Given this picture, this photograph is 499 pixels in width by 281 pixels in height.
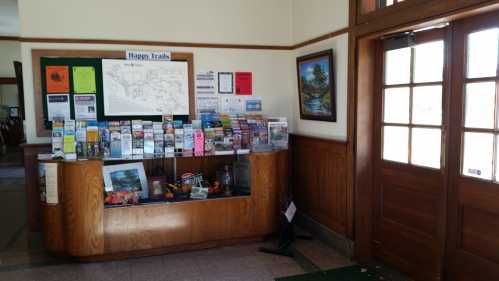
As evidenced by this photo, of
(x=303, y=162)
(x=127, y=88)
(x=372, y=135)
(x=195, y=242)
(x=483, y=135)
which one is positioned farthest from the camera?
(x=303, y=162)

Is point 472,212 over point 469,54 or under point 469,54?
under

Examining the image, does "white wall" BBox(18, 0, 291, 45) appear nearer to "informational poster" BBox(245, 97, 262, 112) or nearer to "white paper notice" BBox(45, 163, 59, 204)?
"informational poster" BBox(245, 97, 262, 112)

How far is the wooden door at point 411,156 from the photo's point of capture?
3.15m

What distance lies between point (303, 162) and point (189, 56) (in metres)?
1.88

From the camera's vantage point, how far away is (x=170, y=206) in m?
4.07

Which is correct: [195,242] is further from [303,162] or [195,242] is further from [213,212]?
[303,162]

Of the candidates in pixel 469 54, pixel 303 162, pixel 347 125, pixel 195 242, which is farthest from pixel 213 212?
pixel 469 54

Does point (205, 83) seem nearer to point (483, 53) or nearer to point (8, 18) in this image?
point (483, 53)

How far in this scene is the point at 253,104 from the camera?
197 inches

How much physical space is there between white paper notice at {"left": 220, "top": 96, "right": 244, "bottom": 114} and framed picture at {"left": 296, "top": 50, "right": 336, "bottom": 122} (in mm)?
746

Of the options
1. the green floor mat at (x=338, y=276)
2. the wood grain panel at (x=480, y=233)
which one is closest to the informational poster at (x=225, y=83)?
the green floor mat at (x=338, y=276)

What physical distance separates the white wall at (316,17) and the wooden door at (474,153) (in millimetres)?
1304

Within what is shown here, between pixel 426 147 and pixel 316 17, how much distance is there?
1998 mm

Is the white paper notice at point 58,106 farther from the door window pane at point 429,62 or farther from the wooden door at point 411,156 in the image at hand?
the door window pane at point 429,62
